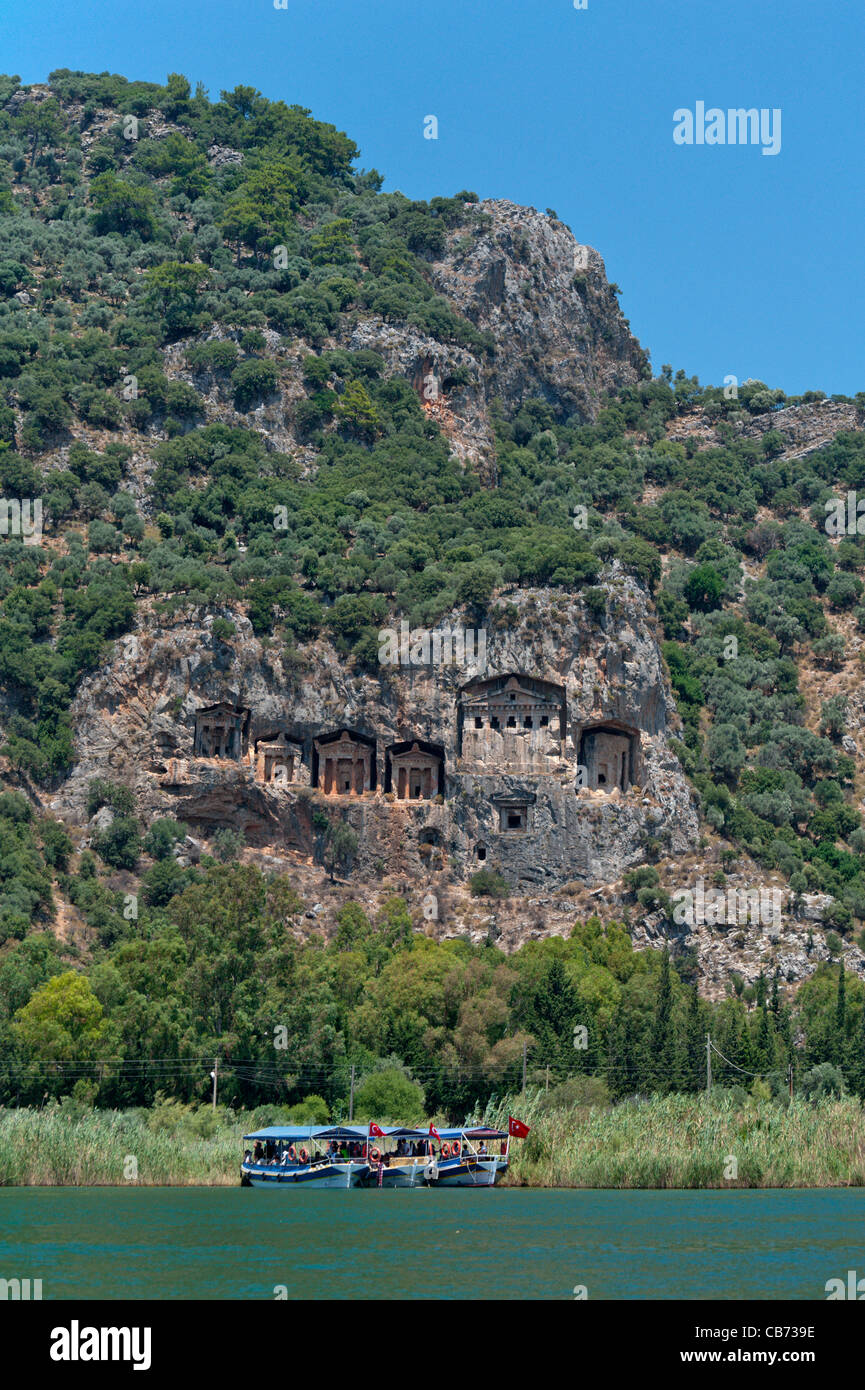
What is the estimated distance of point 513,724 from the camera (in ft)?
346

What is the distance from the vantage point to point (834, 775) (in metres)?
119

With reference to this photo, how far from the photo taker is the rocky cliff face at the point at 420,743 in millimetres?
102250

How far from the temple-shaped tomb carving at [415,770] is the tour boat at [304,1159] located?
4124cm

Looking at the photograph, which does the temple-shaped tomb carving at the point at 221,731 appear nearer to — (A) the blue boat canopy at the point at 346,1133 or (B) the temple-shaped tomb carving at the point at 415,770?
(B) the temple-shaped tomb carving at the point at 415,770

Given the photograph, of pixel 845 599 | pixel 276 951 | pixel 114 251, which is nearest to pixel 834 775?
pixel 845 599

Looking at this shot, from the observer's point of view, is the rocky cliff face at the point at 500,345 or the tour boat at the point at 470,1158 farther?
the rocky cliff face at the point at 500,345

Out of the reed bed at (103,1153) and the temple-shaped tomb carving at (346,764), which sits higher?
the temple-shaped tomb carving at (346,764)

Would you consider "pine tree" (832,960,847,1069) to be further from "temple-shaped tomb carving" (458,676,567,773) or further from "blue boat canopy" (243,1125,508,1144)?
"temple-shaped tomb carving" (458,676,567,773)

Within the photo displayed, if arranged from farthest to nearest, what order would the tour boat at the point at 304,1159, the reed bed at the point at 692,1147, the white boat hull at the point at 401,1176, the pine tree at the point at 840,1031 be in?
the pine tree at the point at 840,1031 → the white boat hull at the point at 401,1176 → the tour boat at the point at 304,1159 → the reed bed at the point at 692,1147

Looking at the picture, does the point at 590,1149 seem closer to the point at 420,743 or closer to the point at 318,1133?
the point at 318,1133

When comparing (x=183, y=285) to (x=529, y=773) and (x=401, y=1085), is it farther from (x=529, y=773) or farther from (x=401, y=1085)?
(x=401, y=1085)

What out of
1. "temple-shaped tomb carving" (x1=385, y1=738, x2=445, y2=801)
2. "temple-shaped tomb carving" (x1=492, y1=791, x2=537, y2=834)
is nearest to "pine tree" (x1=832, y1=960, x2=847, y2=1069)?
"temple-shaped tomb carving" (x1=492, y1=791, x2=537, y2=834)

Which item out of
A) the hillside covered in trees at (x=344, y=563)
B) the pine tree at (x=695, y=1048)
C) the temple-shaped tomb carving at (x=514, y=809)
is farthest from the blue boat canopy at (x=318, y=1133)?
the temple-shaped tomb carving at (x=514, y=809)
